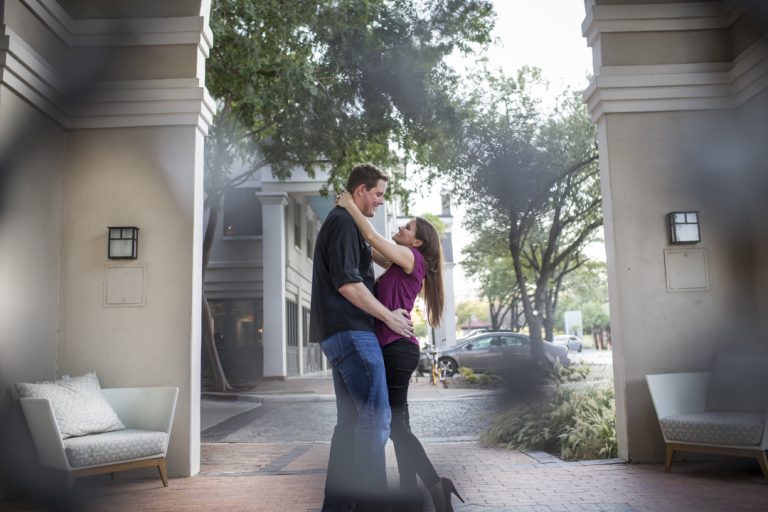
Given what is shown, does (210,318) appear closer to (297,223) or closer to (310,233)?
(297,223)

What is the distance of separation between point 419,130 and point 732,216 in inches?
262

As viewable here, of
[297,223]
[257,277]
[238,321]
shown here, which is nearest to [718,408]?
[257,277]

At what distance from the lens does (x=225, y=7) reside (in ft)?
32.2

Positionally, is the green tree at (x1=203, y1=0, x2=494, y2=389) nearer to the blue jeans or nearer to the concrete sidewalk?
the concrete sidewalk

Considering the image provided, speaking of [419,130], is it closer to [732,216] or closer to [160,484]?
[732,216]

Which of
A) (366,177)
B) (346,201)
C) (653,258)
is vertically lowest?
(653,258)

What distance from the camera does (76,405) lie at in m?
4.29

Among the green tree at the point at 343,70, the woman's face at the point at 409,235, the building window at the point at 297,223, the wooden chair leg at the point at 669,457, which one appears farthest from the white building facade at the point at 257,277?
the woman's face at the point at 409,235

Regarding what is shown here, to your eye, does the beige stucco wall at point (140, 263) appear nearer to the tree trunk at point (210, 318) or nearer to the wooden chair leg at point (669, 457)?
the wooden chair leg at point (669, 457)

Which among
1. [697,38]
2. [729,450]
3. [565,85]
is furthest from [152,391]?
[565,85]

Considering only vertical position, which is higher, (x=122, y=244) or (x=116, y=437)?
(x=122, y=244)

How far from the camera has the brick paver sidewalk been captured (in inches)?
148

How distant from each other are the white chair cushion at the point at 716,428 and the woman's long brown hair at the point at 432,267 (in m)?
2.07

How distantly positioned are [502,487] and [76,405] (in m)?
2.73
